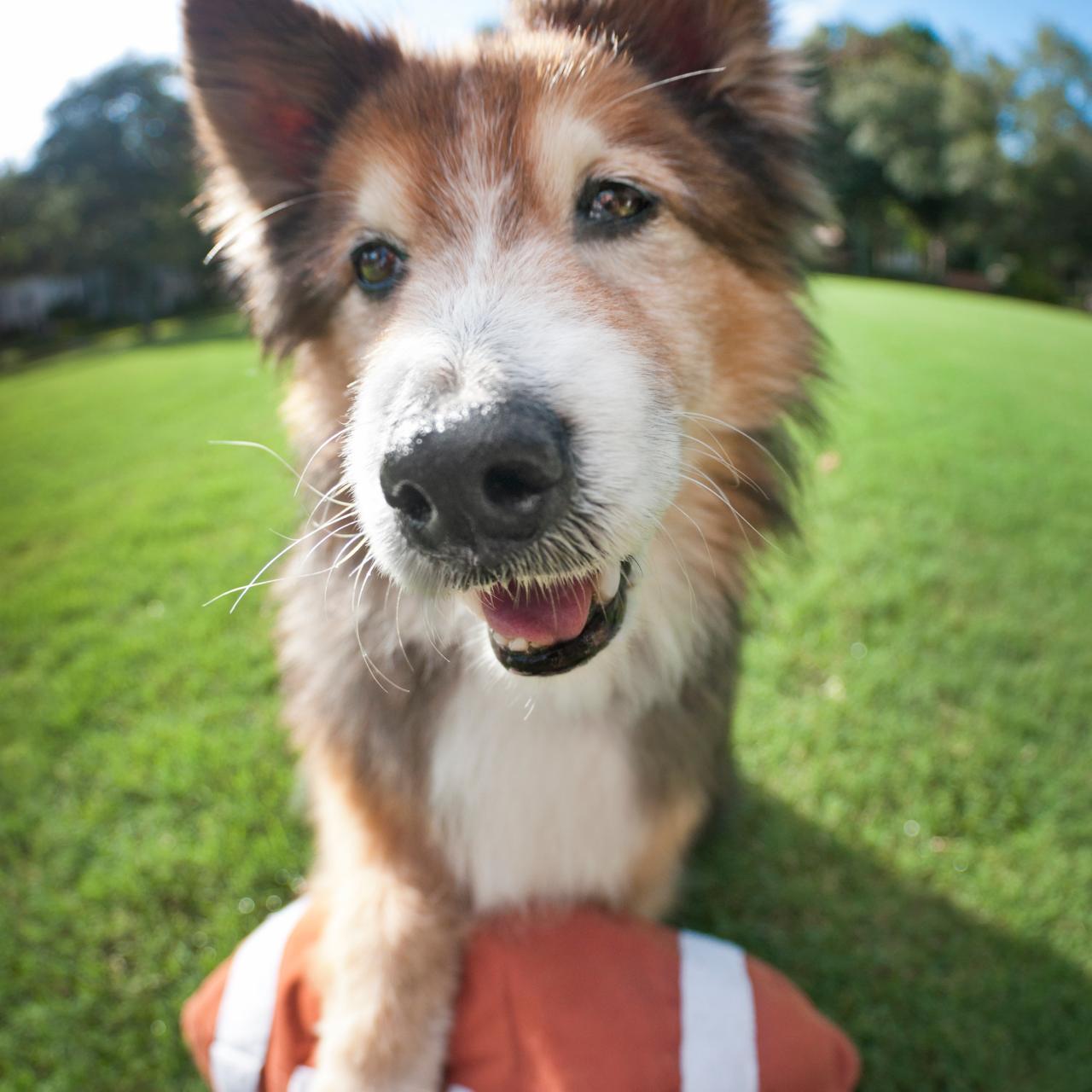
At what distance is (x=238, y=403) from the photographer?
10164 mm

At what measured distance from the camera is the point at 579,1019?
5.41 ft

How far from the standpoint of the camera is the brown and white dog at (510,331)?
164 cm

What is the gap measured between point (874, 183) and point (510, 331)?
5080 centimetres

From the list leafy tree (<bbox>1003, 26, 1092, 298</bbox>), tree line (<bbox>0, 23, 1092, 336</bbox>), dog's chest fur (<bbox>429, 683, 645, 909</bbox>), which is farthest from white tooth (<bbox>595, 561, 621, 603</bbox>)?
leafy tree (<bbox>1003, 26, 1092, 298</bbox>)

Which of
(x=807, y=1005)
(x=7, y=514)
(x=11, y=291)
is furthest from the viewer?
(x=11, y=291)

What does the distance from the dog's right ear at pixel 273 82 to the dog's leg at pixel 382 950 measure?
1.85 meters

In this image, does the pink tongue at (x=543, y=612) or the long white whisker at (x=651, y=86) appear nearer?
the pink tongue at (x=543, y=612)

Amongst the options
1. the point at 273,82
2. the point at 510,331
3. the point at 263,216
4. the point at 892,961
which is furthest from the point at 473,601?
the point at 892,961

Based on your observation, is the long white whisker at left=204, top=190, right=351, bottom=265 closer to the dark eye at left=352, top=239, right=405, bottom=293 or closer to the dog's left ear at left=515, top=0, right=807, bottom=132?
the dark eye at left=352, top=239, right=405, bottom=293

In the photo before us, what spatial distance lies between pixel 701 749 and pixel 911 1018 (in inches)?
41.5

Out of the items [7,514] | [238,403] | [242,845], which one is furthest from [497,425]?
[238,403]

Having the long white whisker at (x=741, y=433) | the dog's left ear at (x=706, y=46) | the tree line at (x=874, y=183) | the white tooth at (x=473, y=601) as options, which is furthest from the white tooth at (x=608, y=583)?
the tree line at (x=874, y=183)

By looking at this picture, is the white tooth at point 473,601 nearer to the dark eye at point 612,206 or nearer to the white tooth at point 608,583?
the white tooth at point 608,583

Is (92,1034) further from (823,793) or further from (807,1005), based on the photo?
(823,793)
